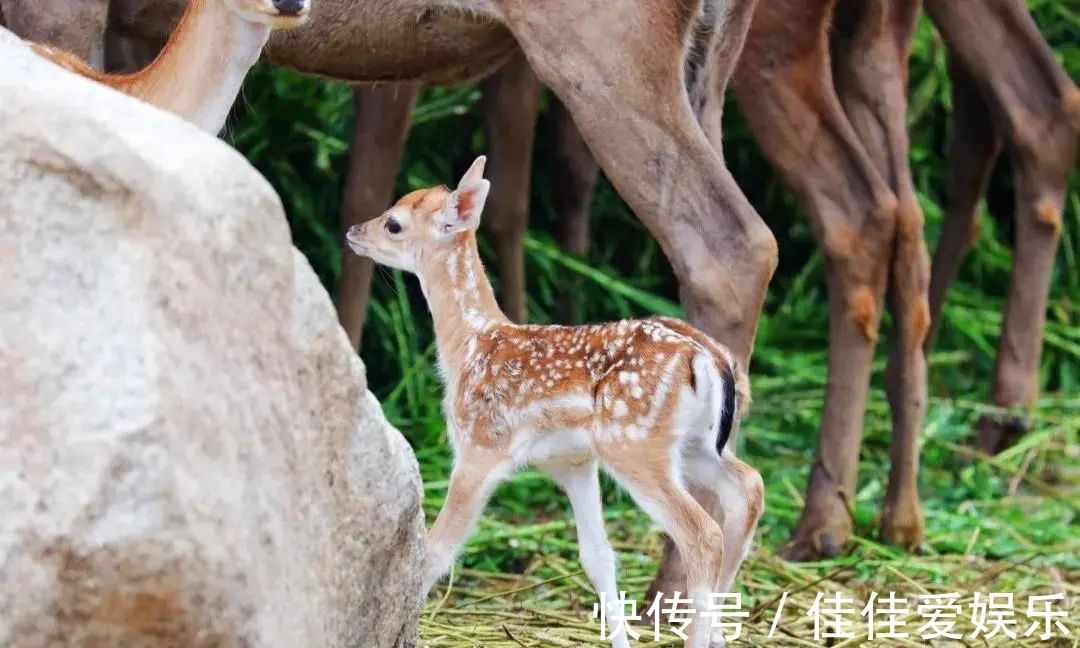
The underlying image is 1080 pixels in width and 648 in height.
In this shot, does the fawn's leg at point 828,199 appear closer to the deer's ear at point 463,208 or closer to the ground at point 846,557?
the ground at point 846,557

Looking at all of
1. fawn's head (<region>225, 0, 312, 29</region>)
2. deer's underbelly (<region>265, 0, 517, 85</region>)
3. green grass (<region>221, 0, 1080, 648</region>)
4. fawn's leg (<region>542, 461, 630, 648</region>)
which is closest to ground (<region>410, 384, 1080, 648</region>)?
green grass (<region>221, 0, 1080, 648</region>)

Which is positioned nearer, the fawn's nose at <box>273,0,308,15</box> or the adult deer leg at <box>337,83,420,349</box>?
the fawn's nose at <box>273,0,308,15</box>

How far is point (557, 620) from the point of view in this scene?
468cm

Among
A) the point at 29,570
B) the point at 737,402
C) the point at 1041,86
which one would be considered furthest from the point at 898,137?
the point at 29,570

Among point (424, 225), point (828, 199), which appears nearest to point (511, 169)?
point (828, 199)

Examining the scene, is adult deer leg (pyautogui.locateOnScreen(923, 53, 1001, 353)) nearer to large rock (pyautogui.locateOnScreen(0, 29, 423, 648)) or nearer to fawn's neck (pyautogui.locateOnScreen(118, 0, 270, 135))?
fawn's neck (pyautogui.locateOnScreen(118, 0, 270, 135))

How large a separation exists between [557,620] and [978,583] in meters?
1.31

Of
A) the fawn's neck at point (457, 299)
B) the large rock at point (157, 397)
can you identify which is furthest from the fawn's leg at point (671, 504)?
the large rock at point (157, 397)

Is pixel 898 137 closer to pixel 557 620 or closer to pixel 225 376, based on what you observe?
pixel 557 620

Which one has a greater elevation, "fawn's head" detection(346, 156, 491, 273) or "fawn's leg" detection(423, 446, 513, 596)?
"fawn's head" detection(346, 156, 491, 273)

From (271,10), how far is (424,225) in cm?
63

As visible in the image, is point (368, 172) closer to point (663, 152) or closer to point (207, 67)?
point (663, 152)

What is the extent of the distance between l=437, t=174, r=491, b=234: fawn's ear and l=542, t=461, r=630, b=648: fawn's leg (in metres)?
0.53

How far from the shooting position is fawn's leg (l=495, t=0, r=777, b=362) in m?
4.69
